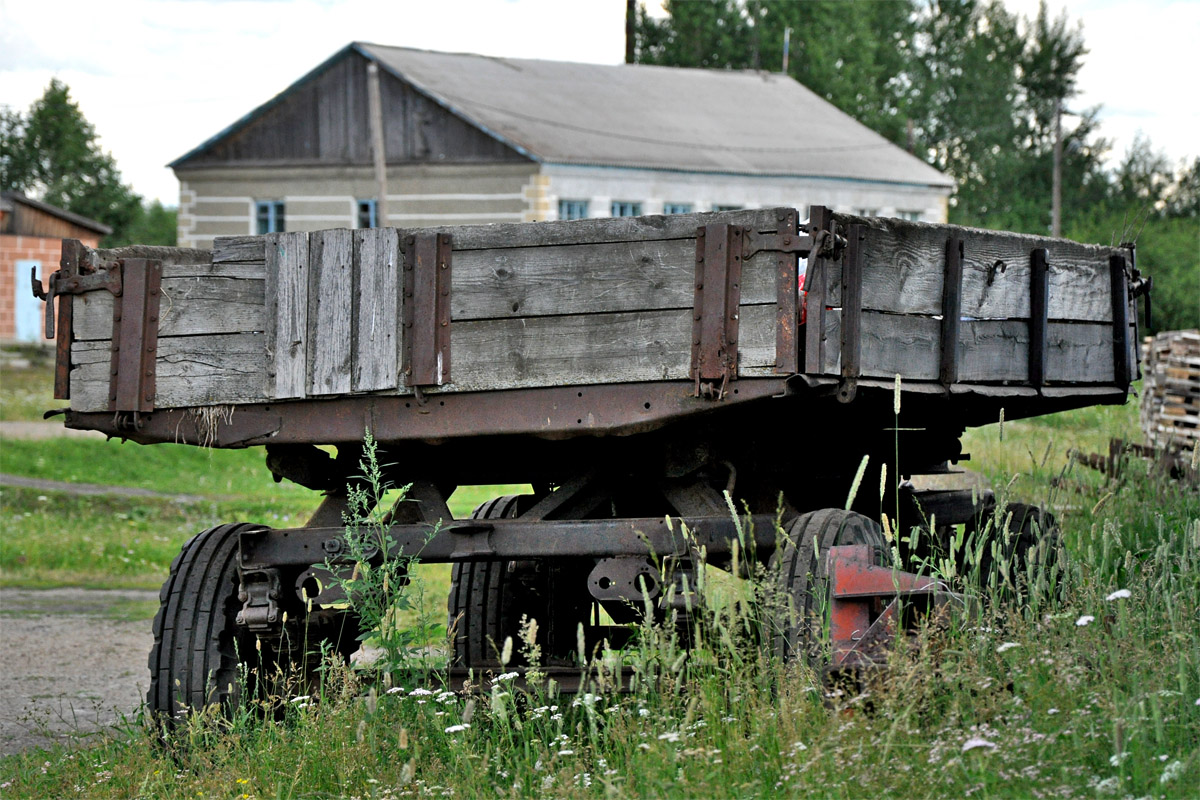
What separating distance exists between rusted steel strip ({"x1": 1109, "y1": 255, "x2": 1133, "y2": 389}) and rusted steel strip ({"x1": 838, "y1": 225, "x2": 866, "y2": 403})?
5.93ft

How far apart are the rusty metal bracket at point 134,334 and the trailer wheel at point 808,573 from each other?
2.30m

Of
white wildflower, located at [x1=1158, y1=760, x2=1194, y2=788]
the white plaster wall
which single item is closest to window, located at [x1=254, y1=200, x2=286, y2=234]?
the white plaster wall

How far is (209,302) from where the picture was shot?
5.25 metres

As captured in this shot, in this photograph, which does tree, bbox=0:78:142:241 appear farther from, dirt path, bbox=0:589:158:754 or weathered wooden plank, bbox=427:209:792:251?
weathered wooden plank, bbox=427:209:792:251

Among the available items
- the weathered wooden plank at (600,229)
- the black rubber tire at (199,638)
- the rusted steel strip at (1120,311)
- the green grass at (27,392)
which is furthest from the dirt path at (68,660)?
the green grass at (27,392)

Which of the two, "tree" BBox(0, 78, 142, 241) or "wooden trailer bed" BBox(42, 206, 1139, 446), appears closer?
"wooden trailer bed" BBox(42, 206, 1139, 446)

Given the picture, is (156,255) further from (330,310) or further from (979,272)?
(979,272)

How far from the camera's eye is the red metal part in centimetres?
447

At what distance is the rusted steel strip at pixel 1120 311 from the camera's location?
5.95 metres

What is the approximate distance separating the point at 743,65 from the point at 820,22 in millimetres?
2879

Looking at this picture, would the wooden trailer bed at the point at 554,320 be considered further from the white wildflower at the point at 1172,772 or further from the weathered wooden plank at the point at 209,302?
the white wildflower at the point at 1172,772

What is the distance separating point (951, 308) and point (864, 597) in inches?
44.3

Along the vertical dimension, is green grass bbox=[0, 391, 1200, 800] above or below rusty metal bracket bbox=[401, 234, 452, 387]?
below

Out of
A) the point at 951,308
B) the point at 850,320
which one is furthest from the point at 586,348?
the point at 951,308
